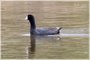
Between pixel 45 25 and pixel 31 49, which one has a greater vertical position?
pixel 45 25

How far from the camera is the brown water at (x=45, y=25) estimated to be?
4.52 m

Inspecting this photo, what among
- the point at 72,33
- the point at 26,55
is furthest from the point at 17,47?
the point at 72,33

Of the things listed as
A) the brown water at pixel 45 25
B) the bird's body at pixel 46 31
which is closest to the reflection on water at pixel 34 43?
the brown water at pixel 45 25

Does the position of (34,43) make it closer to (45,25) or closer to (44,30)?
(44,30)

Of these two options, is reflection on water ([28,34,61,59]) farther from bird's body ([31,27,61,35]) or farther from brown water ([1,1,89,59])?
bird's body ([31,27,61,35])

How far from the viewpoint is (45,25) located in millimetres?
6633

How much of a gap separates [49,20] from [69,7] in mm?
1783

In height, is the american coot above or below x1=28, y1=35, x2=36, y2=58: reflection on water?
above

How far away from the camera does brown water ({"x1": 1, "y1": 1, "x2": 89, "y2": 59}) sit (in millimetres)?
4516

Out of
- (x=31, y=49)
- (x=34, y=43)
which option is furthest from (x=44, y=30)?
(x=31, y=49)

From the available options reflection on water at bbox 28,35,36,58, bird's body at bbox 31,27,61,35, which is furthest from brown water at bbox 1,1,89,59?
bird's body at bbox 31,27,61,35

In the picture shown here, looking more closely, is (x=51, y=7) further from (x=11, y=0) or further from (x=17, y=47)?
(x=17, y=47)

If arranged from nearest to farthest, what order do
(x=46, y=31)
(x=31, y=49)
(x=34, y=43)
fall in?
(x=31, y=49) < (x=34, y=43) < (x=46, y=31)

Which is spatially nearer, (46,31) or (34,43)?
(34,43)
